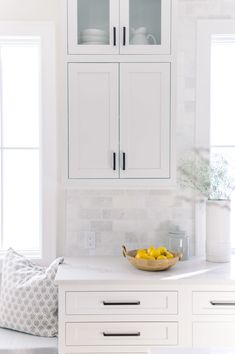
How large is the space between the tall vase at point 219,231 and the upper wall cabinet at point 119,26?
0.88m

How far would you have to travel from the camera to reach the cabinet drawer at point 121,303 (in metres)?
2.43

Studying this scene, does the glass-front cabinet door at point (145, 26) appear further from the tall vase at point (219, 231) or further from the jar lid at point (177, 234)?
the jar lid at point (177, 234)

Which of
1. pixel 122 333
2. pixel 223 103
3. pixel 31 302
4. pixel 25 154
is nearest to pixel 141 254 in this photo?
pixel 122 333

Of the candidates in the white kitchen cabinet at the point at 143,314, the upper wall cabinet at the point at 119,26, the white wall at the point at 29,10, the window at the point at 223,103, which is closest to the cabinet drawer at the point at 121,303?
the white kitchen cabinet at the point at 143,314

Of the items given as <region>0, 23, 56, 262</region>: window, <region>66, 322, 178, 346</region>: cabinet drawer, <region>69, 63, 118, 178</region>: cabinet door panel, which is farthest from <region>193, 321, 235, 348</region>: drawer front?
<region>0, 23, 56, 262</region>: window

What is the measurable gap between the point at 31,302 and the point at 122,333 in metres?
0.51

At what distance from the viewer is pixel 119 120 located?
8.68 feet

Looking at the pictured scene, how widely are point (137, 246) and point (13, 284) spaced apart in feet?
2.51

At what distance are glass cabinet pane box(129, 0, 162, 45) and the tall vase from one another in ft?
3.10

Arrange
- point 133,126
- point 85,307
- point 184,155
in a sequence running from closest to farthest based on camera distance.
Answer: point 85,307 → point 133,126 → point 184,155

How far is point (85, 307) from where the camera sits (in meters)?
2.43

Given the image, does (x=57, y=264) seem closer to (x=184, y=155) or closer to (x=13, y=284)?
(x=13, y=284)

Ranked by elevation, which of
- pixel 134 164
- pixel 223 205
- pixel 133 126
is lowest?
pixel 223 205

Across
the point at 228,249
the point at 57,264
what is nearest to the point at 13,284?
the point at 57,264
